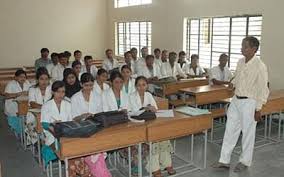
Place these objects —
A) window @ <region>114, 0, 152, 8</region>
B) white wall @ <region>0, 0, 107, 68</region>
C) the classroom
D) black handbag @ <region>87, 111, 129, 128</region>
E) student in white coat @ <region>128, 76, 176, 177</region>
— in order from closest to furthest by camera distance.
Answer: black handbag @ <region>87, 111, 129, 128</region>
the classroom
student in white coat @ <region>128, 76, 176, 177</region>
window @ <region>114, 0, 152, 8</region>
white wall @ <region>0, 0, 107, 68</region>

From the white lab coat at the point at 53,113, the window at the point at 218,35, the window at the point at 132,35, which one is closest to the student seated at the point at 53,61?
the window at the point at 218,35

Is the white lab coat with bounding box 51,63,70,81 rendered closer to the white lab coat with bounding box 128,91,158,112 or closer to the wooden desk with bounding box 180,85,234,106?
the wooden desk with bounding box 180,85,234,106

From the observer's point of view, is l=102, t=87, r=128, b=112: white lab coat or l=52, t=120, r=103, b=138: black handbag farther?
l=102, t=87, r=128, b=112: white lab coat

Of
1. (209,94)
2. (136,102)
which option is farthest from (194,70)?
(136,102)

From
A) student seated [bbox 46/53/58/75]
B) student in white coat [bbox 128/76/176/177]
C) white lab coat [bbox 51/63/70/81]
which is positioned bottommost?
student in white coat [bbox 128/76/176/177]

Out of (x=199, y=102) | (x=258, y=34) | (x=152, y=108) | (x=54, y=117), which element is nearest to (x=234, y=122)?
(x=152, y=108)

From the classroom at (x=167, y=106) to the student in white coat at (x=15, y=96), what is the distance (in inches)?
0.7

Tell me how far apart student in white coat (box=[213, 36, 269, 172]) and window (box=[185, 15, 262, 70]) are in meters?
3.05

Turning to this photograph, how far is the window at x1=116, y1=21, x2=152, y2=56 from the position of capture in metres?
10.4

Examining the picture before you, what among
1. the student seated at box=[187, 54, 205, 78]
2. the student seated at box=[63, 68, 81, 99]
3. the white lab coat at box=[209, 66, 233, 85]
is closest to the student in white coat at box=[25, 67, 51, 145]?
the student seated at box=[63, 68, 81, 99]

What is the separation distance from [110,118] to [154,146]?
2.49ft

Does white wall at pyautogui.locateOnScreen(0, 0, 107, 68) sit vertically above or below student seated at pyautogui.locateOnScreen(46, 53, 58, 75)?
above

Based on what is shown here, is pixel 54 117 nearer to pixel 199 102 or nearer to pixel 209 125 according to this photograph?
pixel 209 125

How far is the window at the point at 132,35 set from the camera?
1035 centimetres
